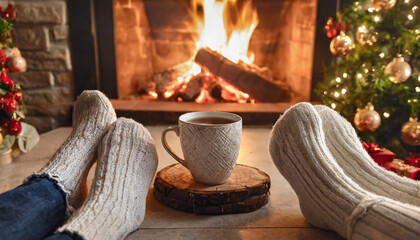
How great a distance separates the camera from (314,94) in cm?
195

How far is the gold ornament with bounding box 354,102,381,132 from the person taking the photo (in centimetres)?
152

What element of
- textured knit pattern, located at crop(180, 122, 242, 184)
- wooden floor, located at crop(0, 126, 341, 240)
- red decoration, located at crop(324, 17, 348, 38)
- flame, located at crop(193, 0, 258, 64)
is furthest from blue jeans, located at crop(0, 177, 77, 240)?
flame, located at crop(193, 0, 258, 64)

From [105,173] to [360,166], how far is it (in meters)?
0.56

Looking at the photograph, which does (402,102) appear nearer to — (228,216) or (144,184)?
(228,216)

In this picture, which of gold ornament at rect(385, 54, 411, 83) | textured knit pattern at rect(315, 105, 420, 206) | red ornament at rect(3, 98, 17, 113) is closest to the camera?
textured knit pattern at rect(315, 105, 420, 206)

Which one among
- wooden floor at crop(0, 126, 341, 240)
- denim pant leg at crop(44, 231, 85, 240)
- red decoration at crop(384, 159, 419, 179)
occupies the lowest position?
wooden floor at crop(0, 126, 341, 240)

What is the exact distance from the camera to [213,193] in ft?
2.85

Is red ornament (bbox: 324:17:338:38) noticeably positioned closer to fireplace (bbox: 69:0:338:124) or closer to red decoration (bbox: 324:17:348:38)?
red decoration (bbox: 324:17:348:38)

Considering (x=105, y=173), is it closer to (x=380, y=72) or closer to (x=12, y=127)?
(x=12, y=127)

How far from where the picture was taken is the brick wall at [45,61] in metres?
1.76

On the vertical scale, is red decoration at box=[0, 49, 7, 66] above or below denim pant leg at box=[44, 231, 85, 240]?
above

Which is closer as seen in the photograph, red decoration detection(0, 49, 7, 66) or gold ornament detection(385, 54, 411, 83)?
red decoration detection(0, 49, 7, 66)

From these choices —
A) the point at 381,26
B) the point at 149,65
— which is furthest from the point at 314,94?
the point at 149,65

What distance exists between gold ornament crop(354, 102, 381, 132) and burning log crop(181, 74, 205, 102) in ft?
2.69
